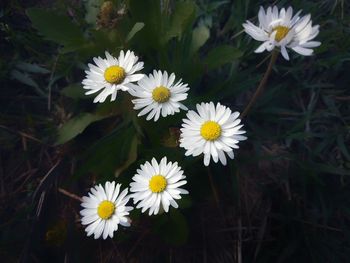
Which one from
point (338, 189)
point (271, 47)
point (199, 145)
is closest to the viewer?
point (271, 47)

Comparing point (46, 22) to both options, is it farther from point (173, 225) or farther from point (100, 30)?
point (173, 225)

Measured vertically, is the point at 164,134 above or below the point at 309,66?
below

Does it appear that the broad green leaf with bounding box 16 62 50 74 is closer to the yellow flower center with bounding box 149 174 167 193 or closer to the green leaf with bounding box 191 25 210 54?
the green leaf with bounding box 191 25 210 54

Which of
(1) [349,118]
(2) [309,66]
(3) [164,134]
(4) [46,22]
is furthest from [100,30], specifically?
(1) [349,118]

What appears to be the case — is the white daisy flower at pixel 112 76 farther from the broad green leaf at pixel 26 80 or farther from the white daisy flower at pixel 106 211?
the broad green leaf at pixel 26 80

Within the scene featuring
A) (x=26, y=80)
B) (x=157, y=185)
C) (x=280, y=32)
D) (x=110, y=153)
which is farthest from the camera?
(x=26, y=80)

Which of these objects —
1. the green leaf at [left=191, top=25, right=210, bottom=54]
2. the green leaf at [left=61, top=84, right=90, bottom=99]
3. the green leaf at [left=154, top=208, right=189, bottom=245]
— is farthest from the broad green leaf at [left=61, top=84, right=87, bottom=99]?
the green leaf at [left=154, top=208, right=189, bottom=245]

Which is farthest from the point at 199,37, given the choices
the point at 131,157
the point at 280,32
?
the point at 131,157

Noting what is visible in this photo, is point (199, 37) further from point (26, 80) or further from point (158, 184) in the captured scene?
point (26, 80)
